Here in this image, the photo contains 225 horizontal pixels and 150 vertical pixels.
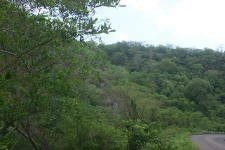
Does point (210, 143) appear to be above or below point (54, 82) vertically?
below

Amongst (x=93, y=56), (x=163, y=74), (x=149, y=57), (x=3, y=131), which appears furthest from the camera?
(x=149, y=57)

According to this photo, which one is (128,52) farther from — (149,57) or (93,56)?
(93,56)

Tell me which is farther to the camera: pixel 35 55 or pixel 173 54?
pixel 173 54

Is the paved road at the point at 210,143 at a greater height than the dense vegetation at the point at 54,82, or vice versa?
the dense vegetation at the point at 54,82

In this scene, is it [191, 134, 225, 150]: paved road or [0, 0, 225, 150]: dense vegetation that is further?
[191, 134, 225, 150]: paved road

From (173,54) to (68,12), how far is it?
82679 mm

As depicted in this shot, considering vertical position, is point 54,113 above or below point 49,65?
below

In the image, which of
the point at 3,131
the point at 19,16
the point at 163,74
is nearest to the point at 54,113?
the point at 3,131

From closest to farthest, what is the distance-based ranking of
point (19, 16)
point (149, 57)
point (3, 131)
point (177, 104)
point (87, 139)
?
point (19, 16)
point (3, 131)
point (87, 139)
point (177, 104)
point (149, 57)

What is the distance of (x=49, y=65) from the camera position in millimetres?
9969

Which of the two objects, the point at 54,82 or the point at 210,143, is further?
the point at 210,143

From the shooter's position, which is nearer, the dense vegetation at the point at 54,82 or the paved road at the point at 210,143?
the dense vegetation at the point at 54,82

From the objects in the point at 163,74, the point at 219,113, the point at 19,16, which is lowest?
Result: the point at 219,113

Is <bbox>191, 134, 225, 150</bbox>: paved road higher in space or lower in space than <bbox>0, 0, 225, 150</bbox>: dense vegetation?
lower
